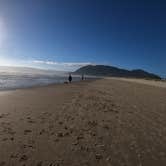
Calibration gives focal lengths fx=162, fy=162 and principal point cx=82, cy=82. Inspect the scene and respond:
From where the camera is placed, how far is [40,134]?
17.7 ft

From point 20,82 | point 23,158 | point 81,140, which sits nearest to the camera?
point 23,158

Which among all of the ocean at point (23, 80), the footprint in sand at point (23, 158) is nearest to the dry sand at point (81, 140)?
the footprint in sand at point (23, 158)

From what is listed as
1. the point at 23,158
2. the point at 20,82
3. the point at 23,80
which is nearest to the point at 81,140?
the point at 23,158

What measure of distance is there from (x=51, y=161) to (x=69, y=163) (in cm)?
44

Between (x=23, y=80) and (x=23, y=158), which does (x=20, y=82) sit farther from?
(x=23, y=158)

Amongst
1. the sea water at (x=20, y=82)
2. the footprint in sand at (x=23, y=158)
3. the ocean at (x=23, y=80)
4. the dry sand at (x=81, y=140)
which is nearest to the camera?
the footprint in sand at (x=23, y=158)

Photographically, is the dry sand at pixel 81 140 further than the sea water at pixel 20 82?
No

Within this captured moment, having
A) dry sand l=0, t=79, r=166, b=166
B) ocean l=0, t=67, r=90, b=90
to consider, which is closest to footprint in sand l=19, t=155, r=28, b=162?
dry sand l=0, t=79, r=166, b=166

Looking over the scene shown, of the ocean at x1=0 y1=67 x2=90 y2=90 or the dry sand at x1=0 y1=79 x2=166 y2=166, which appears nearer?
the dry sand at x1=0 y1=79 x2=166 y2=166

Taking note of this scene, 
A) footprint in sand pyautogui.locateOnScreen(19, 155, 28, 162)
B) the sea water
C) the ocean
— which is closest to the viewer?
footprint in sand pyautogui.locateOnScreen(19, 155, 28, 162)

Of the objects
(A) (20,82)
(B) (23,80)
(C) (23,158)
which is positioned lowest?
(C) (23,158)

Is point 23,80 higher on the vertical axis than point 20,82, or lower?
higher

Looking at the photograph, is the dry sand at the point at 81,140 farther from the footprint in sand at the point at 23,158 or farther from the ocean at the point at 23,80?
the ocean at the point at 23,80

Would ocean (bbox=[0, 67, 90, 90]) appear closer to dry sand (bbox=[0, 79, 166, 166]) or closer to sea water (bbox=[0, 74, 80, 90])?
sea water (bbox=[0, 74, 80, 90])
